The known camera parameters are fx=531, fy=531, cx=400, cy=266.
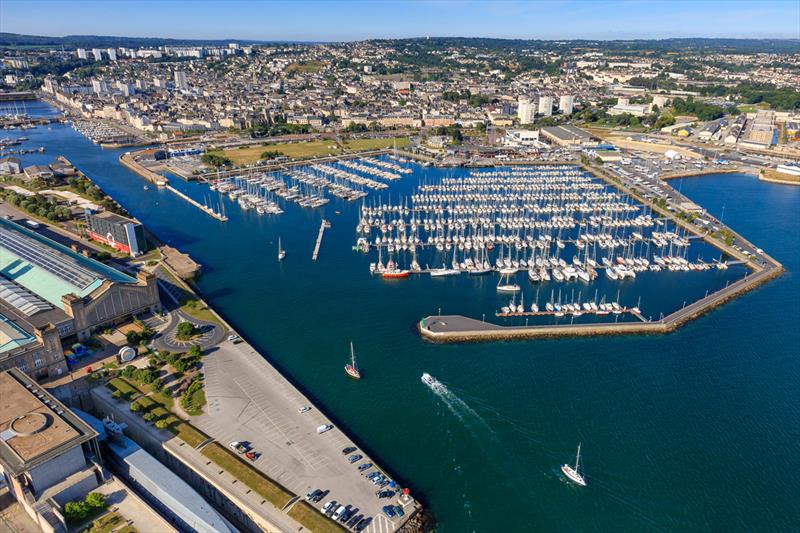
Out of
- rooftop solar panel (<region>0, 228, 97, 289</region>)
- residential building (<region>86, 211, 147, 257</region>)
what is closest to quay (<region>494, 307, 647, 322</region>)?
rooftop solar panel (<region>0, 228, 97, 289</region>)

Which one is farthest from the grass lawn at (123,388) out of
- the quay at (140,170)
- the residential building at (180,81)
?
the residential building at (180,81)

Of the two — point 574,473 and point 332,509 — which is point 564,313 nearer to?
point 574,473

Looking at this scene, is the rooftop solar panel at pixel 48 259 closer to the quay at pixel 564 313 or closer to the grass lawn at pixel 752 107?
the quay at pixel 564 313

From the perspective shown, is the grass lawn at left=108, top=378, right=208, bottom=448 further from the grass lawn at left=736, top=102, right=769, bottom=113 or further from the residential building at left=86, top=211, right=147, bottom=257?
the grass lawn at left=736, top=102, right=769, bottom=113

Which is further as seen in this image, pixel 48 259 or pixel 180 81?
pixel 180 81

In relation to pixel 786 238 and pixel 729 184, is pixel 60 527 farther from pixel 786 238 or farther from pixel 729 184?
pixel 729 184

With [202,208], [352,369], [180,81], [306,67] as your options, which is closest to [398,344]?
[352,369]
